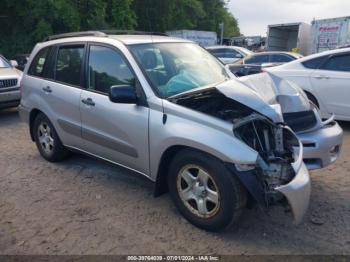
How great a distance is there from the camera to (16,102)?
8.78 m

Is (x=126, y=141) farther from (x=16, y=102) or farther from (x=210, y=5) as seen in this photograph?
(x=210, y=5)

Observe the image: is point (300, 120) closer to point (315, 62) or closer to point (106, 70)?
point (106, 70)

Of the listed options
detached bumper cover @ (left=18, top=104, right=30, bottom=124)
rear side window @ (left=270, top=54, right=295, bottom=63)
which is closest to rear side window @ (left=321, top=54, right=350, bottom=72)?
detached bumper cover @ (left=18, top=104, right=30, bottom=124)

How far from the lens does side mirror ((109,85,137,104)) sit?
3.72 meters

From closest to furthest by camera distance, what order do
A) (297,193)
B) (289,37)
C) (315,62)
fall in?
1. (297,193)
2. (315,62)
3. (289,37)

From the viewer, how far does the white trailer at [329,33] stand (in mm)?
19031

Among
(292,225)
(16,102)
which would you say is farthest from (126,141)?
(16,102)

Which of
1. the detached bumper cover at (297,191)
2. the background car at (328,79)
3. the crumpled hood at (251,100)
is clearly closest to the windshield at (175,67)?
the crumpled hood at (251,100)

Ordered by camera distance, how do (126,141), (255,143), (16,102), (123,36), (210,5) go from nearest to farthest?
(255,143)
(126,141)
(123,36)
(16,102)
(210,5)

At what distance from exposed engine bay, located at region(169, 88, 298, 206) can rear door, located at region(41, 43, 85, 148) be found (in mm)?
1515

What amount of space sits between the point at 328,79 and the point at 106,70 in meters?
4.50

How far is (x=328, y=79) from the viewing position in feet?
23.0

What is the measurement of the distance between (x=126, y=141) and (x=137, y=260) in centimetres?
130

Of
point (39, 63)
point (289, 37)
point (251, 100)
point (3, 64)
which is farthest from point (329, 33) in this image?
point (251, 100)
